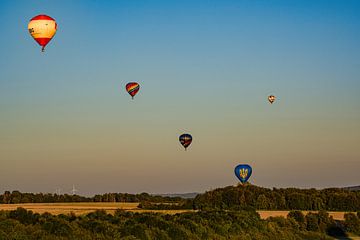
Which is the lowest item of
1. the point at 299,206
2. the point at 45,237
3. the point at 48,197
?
the point at 45,237

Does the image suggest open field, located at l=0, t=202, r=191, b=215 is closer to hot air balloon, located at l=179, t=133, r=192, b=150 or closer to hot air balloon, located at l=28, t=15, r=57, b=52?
hot air balloon, located at l=179, t=133, r=192, b=150

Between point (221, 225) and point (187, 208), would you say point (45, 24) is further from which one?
point (187, 208)

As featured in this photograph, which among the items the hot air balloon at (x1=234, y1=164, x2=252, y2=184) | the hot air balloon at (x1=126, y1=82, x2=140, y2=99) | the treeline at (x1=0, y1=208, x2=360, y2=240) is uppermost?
the hot air balloon at (x1=126, y1=82, x2=140, y2=99)

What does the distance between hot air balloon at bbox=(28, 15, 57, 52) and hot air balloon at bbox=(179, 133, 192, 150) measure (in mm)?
37921

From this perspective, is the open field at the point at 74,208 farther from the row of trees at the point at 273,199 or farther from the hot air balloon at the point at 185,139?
the hot air balloon at the point at 185,139

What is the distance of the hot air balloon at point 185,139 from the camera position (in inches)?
3711

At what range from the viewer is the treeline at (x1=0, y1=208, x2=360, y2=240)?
4178 cm

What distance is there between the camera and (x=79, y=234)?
41.4 meters

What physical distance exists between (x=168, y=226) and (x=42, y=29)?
72.8 ft

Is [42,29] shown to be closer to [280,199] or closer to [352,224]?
[352,224]

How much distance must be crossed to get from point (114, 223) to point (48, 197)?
276 ft

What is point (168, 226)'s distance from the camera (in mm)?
47219

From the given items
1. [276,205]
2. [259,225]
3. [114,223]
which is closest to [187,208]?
[276,205]

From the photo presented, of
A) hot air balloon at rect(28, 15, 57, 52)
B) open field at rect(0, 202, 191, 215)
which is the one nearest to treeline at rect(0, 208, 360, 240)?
hot air balloon at rect(28, 15, 57, 52)
